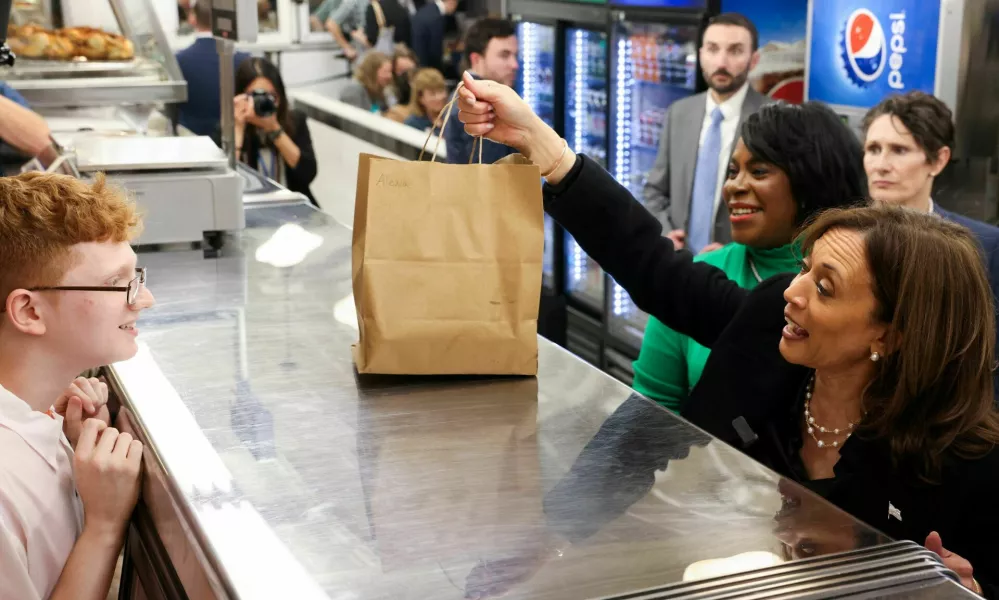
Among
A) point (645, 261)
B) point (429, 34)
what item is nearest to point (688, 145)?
point (645, 261)

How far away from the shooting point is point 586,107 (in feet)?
20.3

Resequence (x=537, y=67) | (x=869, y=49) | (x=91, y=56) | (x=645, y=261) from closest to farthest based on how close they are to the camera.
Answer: (x=645, y=261), (x=869, y=49), (x=91, y=56), (x=537, y=67)

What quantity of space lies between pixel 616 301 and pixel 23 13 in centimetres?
326

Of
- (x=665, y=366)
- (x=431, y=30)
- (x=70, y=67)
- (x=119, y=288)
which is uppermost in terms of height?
(x=431, y=30)

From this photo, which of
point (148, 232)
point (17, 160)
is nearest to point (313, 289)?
point (148, 232)

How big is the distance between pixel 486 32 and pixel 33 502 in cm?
463

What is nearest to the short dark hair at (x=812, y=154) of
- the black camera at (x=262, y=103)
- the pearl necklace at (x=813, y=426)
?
the pearl necklace at (x=813, y=426)

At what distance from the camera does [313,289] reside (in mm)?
2074

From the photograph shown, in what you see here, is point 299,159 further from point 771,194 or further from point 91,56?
point 771,194

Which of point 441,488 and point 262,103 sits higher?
point 262,103

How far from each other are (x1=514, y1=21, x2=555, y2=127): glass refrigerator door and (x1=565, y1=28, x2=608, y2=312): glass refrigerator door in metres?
0.25

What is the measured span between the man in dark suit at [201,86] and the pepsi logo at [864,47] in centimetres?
269

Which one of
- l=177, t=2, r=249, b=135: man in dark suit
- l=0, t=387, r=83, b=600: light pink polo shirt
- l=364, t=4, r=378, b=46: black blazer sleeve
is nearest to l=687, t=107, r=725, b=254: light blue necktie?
l=177, t=2, r=249, b=135: man in dark suit

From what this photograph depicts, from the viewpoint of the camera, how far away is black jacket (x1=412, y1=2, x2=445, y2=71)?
7930mm
